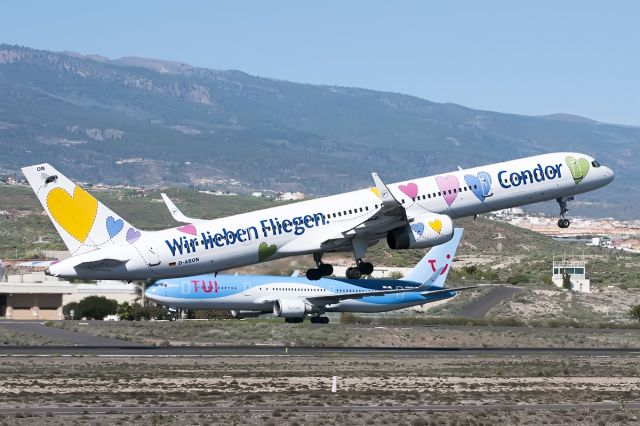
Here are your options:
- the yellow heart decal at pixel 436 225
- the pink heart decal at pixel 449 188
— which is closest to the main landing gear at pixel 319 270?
the yellow heart decal at pixel 436 225

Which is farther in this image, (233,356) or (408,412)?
(233,356)

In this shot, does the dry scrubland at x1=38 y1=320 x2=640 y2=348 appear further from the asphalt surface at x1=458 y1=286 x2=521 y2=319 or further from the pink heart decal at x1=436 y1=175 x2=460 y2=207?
the asphalt surface at x1=458 y1=286 x2=521 y2=319

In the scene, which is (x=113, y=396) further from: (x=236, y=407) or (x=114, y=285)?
(x=114, y=285)

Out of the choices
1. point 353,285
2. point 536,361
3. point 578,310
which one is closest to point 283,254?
point 536,361

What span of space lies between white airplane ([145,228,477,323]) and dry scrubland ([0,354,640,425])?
27.9 m

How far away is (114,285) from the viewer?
427 feet

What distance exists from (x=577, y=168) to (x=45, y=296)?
61823 mm

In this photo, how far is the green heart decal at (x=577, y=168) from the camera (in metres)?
83.6

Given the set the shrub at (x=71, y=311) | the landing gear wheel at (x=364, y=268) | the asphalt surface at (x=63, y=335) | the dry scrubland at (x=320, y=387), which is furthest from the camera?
the shrub at (x=71, y=311)

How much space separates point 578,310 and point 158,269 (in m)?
60.8

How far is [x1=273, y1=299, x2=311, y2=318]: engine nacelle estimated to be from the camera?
342ft

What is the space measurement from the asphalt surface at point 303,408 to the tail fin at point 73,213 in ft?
70.6

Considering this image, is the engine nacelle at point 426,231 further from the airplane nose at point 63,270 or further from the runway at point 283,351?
the airplane nose at point 63,270

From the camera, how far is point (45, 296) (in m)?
128
